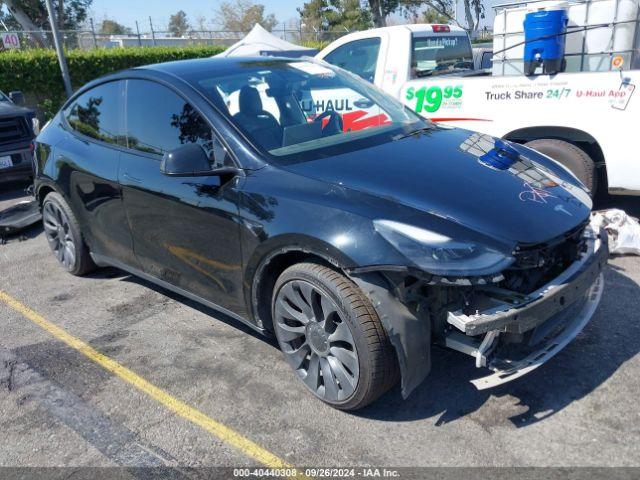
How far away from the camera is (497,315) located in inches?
100

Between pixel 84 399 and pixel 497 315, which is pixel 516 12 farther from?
pixel 84 399

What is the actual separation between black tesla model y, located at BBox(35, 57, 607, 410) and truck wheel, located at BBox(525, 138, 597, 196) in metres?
1.55

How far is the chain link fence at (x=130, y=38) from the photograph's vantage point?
723 inches

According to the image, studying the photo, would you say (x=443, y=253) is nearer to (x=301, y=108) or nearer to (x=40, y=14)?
(x=301, y=108)

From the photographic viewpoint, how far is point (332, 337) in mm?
2910

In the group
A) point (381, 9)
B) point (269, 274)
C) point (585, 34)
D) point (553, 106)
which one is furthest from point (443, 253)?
point (381, 9)

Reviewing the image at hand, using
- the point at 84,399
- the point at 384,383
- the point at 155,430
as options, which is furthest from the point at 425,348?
the point at 84,399

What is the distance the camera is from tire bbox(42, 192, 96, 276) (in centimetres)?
478

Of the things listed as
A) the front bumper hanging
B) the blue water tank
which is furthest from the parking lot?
the blue water tank

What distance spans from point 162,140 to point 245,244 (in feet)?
3.39

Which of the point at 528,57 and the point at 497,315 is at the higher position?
the point at 528,57

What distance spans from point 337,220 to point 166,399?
1445 millimetres

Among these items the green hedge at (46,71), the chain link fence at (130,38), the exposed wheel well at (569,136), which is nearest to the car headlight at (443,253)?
the exposed wheel well at (569,136)

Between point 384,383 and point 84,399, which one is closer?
point 384,383
